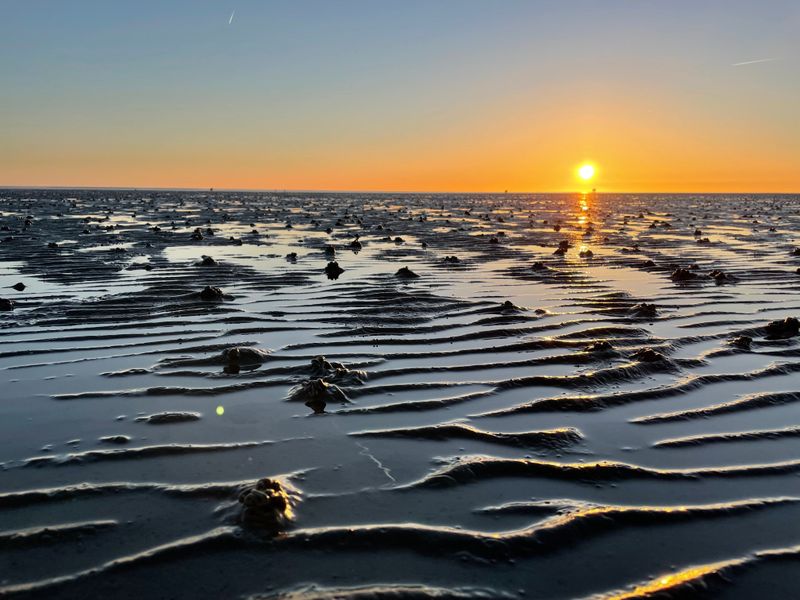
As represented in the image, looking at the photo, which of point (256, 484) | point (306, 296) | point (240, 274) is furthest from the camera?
point (240, 274)

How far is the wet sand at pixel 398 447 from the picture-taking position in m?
3.09

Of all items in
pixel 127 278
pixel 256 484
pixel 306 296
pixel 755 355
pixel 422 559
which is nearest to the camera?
pixel 422 559

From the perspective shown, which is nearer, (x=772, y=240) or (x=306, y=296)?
(x=306, y=296)

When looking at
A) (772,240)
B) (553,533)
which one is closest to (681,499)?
(553,533)

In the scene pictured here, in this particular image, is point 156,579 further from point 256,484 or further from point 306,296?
point 306,296

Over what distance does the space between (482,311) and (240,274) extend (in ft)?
20.6

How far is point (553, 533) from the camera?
3.37m

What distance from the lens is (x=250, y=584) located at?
296 cm

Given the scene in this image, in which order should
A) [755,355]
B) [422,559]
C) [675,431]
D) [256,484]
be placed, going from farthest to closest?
[755,355] < [675,431] < [256,484] < [422,559]

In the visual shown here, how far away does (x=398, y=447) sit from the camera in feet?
14.8

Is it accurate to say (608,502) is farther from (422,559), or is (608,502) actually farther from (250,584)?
(250,584)

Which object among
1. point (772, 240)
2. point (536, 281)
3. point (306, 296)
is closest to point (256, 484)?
point (306, 296)

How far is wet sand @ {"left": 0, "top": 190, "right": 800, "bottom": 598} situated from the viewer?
309 centimetres

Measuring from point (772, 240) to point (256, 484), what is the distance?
24.7 metres
